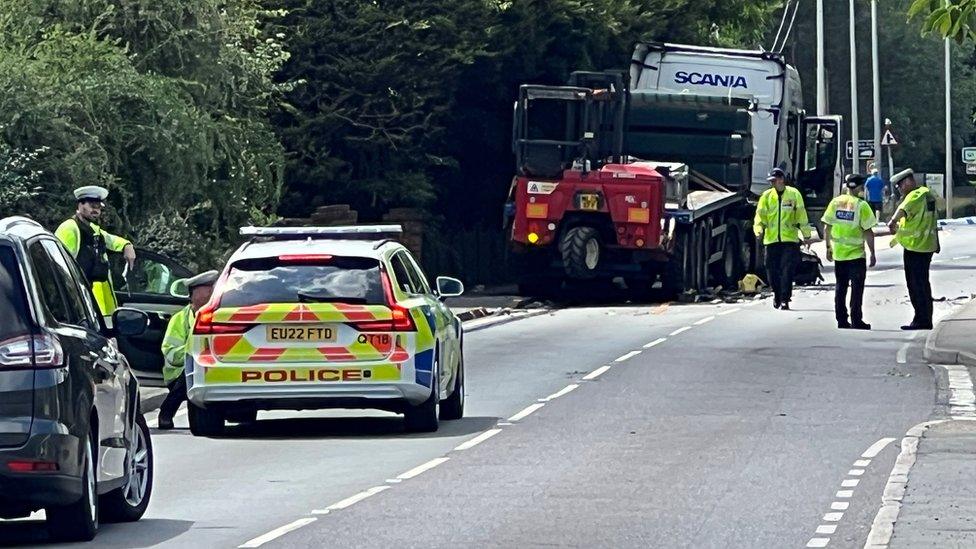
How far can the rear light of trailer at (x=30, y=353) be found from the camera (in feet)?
31.8

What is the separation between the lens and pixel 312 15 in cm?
3438

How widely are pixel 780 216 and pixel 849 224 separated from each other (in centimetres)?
260

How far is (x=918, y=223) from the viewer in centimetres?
2488

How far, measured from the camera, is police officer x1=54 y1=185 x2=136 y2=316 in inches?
647

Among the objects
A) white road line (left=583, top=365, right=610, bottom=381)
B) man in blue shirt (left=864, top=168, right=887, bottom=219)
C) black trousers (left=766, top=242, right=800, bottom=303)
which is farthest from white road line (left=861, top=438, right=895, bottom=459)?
man in blue shirt (left=864, top=168, right=887, bottom=219)

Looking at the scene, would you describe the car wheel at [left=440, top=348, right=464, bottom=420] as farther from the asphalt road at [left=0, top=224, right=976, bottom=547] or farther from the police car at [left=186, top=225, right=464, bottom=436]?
the police car at [left=186, top=225, right=464, bottom=436]

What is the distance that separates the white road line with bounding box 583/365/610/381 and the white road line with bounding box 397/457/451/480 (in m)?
6.05

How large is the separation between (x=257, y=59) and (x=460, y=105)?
29.7 feet

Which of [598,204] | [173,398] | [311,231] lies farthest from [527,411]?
[598,204]

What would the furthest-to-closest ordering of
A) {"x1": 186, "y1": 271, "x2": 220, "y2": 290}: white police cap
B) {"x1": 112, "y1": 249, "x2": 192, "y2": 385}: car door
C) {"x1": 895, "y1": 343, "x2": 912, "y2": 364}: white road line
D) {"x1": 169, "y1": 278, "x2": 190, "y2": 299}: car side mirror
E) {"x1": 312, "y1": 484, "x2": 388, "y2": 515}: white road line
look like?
1. {"x1": 895, "y1": 343, "x2": 912, "y2": 364}: white road line
2. {"x1": 112, "y1": 249, "x2": 192, "y2": 385}: car door
3. {"x1": 169, "y1": 278, "x2": 190, "y2": 299}: car side mirror
4. {"x1": 186, "y1": 271, "x2": 220, "y2": 290}: white police cap
5. {"x1": 312, "y1": 484, "x2": 388, "y2": 515}: white road line

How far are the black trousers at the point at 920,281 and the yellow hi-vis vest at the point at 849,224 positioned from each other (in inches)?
23.6

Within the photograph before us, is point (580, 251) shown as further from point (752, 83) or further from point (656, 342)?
point (656, 342)

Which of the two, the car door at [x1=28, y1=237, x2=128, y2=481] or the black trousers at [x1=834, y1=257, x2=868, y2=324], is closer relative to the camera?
the car door at [x1=28, y1=237, x2=128, y2=481]

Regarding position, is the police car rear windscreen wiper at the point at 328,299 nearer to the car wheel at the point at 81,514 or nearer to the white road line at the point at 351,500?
the white road line at the point at 351,500
